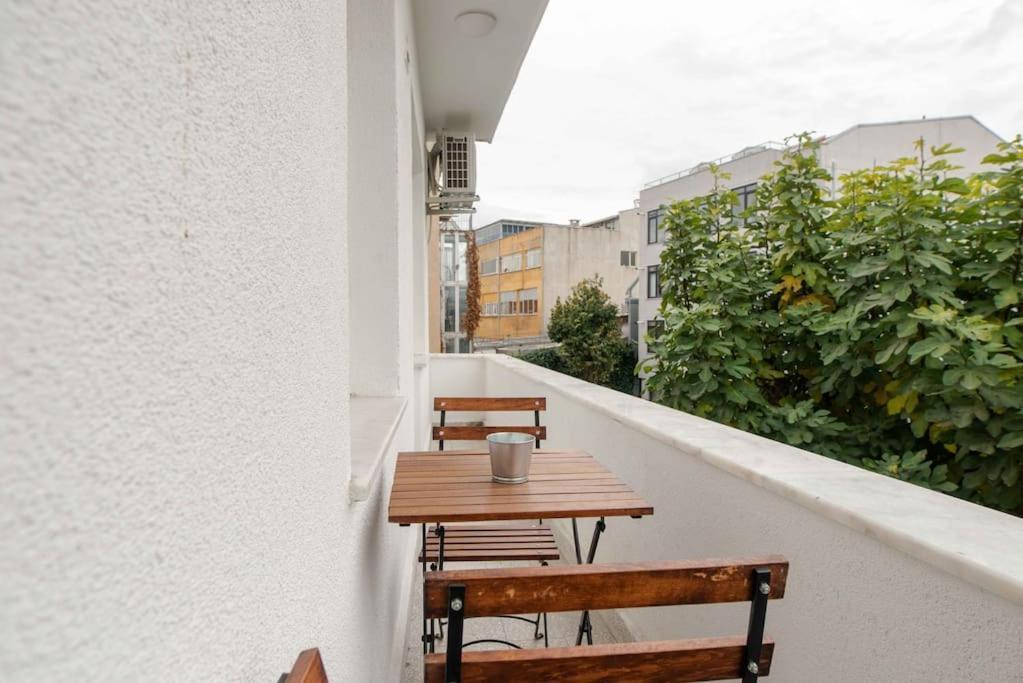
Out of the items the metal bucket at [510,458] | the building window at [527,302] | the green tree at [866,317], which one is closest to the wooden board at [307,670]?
the metal bucket at [510,458]

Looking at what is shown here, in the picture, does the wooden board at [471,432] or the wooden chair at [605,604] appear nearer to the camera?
the wooden chair at [605,604]

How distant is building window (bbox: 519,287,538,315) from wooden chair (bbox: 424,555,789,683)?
30345mm

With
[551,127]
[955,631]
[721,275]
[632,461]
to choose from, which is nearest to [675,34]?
[551,127]

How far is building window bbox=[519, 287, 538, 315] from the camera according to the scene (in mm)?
31625

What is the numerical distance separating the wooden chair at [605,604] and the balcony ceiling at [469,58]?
320cm

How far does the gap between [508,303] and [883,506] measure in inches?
1328

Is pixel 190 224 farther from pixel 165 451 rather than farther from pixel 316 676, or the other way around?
pixel 316 676

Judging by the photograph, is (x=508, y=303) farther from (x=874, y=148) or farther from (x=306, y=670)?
(x=306, y=670)

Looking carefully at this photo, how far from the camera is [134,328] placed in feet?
1.13

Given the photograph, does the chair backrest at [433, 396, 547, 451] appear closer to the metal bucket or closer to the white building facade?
the metal bucket

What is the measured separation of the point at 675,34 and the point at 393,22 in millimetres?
15201

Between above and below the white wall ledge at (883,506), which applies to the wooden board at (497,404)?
below

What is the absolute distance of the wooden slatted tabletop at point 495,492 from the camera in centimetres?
149

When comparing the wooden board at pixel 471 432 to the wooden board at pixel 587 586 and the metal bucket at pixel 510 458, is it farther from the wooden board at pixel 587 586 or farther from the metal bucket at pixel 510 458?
the wooden board at pixel 587 586
